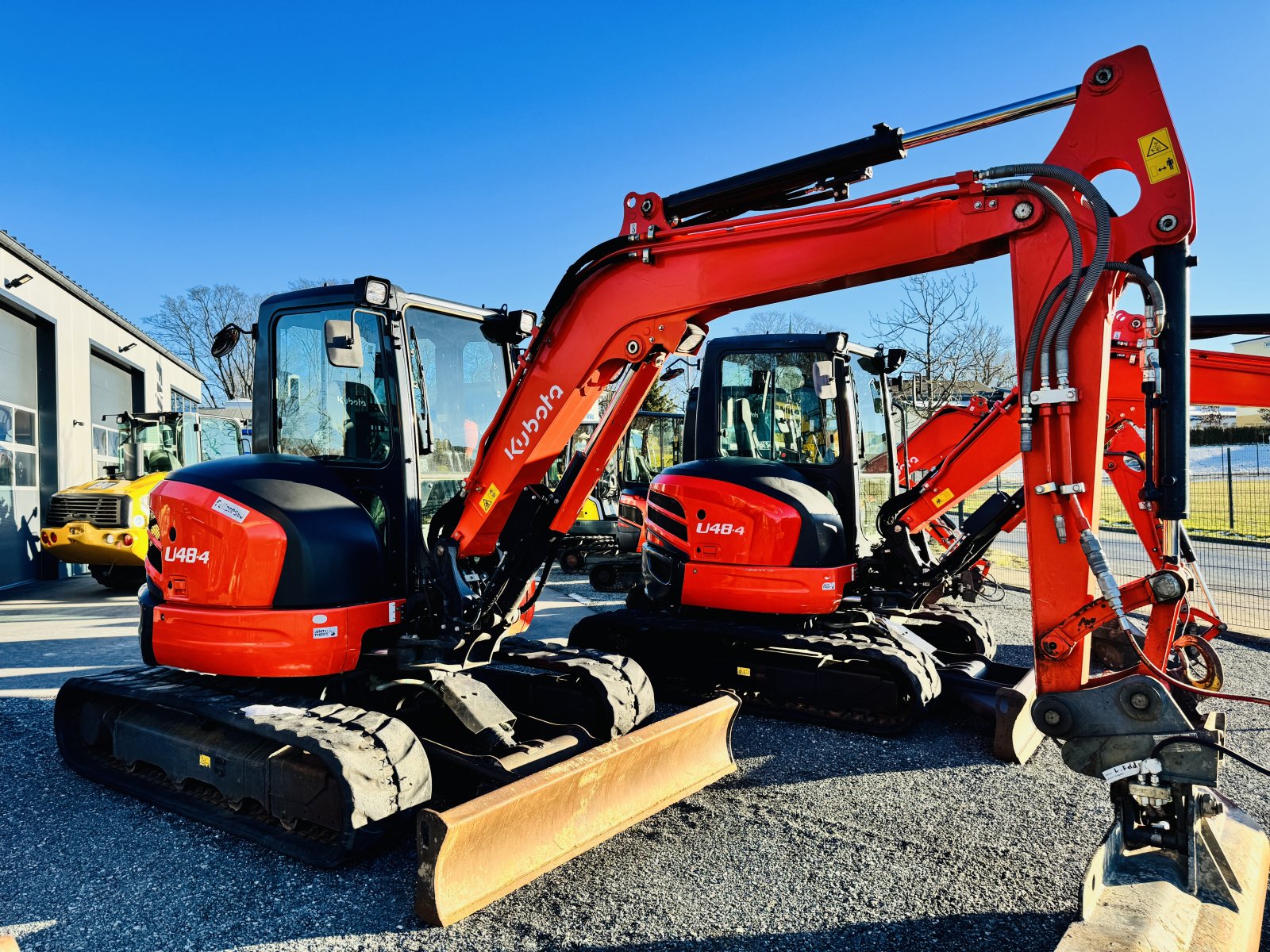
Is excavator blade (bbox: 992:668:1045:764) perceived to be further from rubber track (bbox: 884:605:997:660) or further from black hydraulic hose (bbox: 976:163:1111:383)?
black hydraulic hose (bbox: 976:163:1111:383)

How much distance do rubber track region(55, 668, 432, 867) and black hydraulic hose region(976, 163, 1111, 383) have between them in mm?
3249

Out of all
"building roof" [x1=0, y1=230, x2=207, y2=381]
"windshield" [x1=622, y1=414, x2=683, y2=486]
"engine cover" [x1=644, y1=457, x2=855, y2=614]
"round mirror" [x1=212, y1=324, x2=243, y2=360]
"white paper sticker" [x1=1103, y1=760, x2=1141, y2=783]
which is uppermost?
"building roof" [x1=0, y1=230, x2=207, y2=381]

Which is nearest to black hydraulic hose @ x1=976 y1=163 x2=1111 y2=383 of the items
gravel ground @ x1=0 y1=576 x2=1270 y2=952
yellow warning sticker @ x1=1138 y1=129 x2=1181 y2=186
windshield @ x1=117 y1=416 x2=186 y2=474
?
yellow warning sticker @ x1=1138 y1=129 x2=1181 y2=186

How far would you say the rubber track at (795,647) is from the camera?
5875mm

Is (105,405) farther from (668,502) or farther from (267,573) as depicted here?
(267,573)

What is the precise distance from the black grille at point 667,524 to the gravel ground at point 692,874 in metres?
2.04

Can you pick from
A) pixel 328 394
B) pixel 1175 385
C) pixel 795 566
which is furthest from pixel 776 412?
pixel 1175 385

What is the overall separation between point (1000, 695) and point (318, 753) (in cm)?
395

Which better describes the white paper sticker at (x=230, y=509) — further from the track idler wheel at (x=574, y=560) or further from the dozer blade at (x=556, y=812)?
the track idler wheel at (x=574, y=560)

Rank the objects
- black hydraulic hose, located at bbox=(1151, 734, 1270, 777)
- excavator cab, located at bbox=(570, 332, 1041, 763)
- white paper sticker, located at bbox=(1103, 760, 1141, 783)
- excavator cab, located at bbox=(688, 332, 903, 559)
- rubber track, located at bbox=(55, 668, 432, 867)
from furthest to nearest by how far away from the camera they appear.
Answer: excavator cab, located at bbox=(688, 332, 903, 559) → excavator cab, located at bbox=(570, 332, 1041, 763) → rubber track, located at bbox=(55, 668, 432, 867) → white paper sticker, located at bbox=(1103, 760, 1141, 783) → black hydraulic hose, located at bbox=(1151, 734, 1270, 777)

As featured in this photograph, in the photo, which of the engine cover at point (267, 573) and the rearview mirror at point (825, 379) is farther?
the rearview mirror at point (825, 379)

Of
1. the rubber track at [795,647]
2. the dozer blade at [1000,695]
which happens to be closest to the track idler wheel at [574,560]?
the rubber track at [795,647]

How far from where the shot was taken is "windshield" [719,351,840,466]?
7121 millimetres

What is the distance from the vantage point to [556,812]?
12.3 feet
